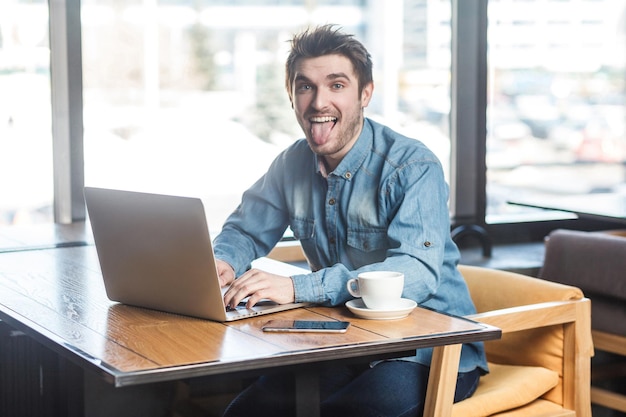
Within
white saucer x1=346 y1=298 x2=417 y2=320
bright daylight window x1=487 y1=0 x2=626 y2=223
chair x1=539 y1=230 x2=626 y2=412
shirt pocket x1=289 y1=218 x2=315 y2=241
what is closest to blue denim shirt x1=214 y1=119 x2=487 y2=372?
shirt pocket x1=289 y1=218 x2=315 y2=241

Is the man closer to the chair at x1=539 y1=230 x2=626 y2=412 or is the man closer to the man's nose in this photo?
Result: the man's nose

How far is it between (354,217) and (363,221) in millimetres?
25

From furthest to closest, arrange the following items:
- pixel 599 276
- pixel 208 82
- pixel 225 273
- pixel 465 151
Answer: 1. pixel 465 151
2. pixel 208 82
3. pixel 599 276
4. pixel 225 273

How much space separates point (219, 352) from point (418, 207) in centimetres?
73

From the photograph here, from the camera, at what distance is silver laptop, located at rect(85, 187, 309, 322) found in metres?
1.89

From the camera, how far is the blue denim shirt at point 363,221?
2160 millimetres

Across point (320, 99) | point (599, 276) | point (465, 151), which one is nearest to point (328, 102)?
point (320, 99)

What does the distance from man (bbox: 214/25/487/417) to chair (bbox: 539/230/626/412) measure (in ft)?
2.98

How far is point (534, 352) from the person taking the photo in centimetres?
259

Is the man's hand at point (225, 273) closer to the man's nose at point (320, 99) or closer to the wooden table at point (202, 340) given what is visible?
the wooden table at point (202, 340)

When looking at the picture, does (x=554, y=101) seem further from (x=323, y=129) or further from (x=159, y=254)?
(x=159, y=254)

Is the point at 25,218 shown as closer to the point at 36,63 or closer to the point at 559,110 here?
the point at 36,63

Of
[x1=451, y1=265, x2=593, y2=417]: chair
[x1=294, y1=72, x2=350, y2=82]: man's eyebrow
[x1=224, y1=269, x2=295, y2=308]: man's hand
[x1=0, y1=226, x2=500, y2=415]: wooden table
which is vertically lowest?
[x1=451, y1=265, x2=593, y2=417]: chair

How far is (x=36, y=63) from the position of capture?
3395 mm
